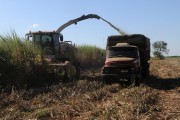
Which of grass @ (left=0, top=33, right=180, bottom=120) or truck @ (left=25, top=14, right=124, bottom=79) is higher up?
truck @ (left=25, top=14, right=124, bottom=79)

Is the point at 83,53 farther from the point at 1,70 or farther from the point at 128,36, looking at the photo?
the point at 1,70

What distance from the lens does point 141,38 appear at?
2044 centimetres

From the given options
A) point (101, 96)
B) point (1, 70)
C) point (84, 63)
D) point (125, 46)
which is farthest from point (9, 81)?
point (84, 63)

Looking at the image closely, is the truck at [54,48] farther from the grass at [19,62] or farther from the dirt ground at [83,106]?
the dirt ground at [83,106]

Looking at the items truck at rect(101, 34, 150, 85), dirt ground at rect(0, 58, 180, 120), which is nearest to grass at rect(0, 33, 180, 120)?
dirt ground at rect(0, 58, 180, 120)

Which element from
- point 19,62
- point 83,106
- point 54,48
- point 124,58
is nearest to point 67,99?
point 83,106

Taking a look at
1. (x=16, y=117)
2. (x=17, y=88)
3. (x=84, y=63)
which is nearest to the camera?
(x=16, y=117)

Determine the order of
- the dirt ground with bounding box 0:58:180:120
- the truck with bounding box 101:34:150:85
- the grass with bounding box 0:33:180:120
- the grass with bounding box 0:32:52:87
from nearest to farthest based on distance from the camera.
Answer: the dirt ground with bounding box 0:58:180:120, the grass with bounding box 0:33:180:120, the grass with bounding box 0:32:52:87, the truck with bounding box 101:34:150:85

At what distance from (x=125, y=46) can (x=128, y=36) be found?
209 centimetres

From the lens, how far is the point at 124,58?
698 inches

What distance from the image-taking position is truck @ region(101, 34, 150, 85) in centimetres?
1727

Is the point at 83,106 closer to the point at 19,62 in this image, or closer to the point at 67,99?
the point at 67,99

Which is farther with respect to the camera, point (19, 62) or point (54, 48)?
point (54, 48)

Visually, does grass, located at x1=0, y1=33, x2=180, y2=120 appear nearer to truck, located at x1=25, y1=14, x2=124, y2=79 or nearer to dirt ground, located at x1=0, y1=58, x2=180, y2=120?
dirt ground, located at x1=0, y1=58, x2=180, y2=120
